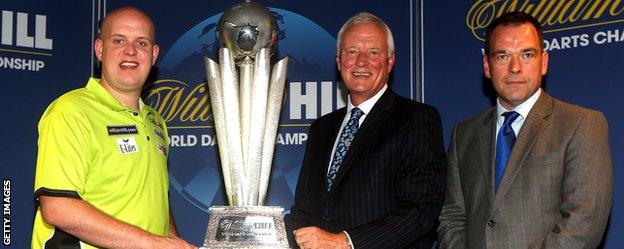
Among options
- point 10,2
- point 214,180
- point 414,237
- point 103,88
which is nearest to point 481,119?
point 414,237

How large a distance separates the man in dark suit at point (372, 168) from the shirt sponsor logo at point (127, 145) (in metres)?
0.60

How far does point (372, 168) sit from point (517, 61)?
588 mm

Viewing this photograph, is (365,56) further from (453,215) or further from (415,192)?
(453,215)

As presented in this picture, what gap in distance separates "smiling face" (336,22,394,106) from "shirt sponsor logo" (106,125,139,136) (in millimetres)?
754

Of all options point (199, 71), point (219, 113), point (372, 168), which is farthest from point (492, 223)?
point (199, 71)

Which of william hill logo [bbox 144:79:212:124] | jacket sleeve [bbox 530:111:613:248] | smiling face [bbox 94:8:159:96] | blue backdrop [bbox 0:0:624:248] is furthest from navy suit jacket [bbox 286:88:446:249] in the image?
william hill logo [bbox 144:79:212:124]

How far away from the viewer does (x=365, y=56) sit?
8.71 feet

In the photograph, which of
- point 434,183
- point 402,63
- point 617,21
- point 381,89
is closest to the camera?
point 434,183

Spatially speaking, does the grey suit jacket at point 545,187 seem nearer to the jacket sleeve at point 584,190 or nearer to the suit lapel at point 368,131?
the jacket sleeve at point 584,190

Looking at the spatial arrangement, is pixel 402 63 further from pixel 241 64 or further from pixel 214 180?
pixel 241 64

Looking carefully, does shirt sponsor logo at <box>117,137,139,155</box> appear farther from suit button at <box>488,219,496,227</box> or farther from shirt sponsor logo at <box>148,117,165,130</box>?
suit button at <box>488,219,496,227</box>

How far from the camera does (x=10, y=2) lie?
12.4 feet

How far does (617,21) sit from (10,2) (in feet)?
9.29

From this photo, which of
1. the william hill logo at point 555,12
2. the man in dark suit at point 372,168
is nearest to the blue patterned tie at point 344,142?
the man in dark suit at point 372,168
